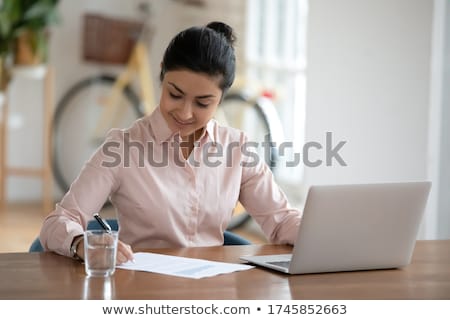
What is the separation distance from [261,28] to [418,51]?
229cm

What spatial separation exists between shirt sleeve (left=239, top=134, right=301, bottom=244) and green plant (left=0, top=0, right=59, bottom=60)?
3.46 m

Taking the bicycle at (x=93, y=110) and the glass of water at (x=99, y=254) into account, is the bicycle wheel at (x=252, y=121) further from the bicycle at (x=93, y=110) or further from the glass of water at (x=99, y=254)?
the glass of water at (x=99, y=254)

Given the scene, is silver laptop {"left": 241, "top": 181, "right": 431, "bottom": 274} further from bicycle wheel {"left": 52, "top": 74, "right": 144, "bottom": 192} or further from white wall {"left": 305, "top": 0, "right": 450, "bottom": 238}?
bicycle wheel {"left": 52, "top": 74, "right": 144, "bottom": 192}

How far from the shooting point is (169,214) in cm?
207

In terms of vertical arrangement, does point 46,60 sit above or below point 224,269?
above

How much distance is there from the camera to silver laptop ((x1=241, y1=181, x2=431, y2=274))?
1532 mm

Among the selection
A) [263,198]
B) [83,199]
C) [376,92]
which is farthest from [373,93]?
[83,199]

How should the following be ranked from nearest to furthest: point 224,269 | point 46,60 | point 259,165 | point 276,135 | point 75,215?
point 224,269 → point 75,215 → point 259,165 → point 276,135 → point 46,60

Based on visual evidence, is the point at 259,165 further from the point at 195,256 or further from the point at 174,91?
the point at 195,256

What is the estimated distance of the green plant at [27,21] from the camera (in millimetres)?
5270

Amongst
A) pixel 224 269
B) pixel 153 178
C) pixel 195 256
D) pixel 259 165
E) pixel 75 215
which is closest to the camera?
pixel 224 269

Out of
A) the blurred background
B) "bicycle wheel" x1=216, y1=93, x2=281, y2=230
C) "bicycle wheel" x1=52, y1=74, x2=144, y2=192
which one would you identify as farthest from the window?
"bicycle wheel" x1=52, y1=74, x2=144, y2=192

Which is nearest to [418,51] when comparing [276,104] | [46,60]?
[276,104]

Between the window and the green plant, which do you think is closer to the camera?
the window
